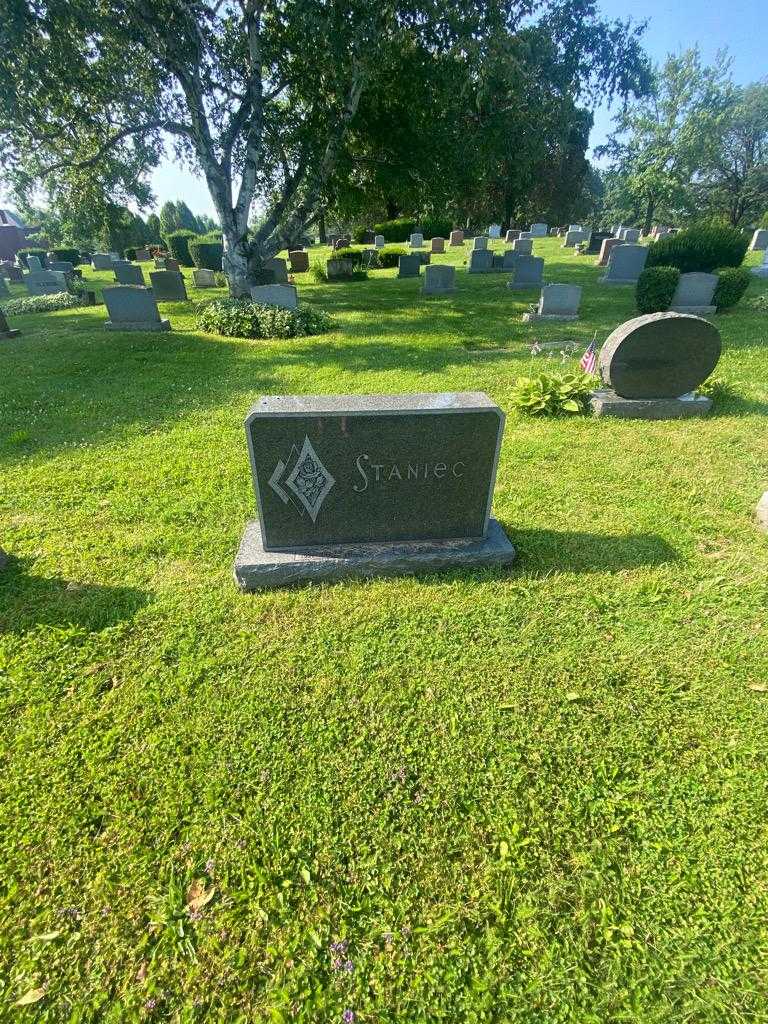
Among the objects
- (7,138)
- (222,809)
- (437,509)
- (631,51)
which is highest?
(631,51)

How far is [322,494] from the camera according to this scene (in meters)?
3.35

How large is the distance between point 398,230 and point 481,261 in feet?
64.2

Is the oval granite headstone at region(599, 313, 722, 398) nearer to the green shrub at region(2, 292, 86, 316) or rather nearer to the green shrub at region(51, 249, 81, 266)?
the green shrub at region(2, 292, 86, 316)

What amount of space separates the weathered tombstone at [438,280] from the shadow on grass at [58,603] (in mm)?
15428

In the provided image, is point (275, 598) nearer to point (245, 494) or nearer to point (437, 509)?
point (437, 509)

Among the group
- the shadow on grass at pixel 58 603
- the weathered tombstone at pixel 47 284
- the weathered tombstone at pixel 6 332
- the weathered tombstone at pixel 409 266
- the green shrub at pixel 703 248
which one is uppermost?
the green shrub at pixel 703 248

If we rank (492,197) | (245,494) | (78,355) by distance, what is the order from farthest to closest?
(492,197) < (78,355) < (245,494)

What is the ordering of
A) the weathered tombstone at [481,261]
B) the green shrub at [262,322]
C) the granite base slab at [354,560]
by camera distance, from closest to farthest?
1. the granite base slab at [354,560]
2. the green shrub at [262,322]
3. the weathered tombstone at [481,261]

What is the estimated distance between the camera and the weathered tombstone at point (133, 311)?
11.4 metres

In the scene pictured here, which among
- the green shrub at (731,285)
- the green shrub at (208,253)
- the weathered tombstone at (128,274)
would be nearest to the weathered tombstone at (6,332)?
the weathered tombstone at (128,274)

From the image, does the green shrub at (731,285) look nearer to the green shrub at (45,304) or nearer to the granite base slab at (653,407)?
the granite base slab at (653,407)

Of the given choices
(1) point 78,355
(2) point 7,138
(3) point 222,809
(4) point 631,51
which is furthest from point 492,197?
(3) point 222,809

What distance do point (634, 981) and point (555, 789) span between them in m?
0.66

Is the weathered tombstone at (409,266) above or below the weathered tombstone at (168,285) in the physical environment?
above
